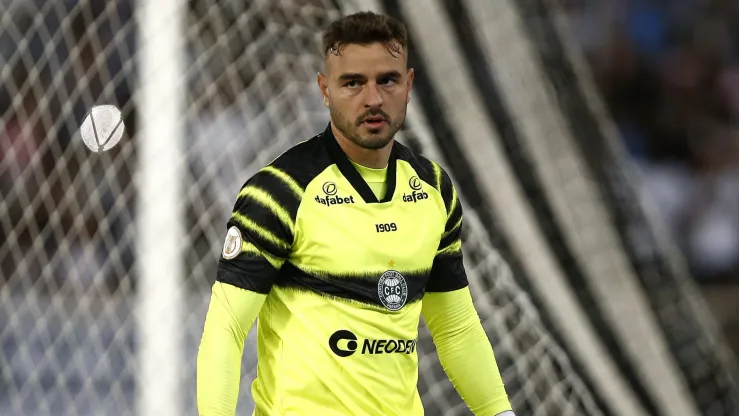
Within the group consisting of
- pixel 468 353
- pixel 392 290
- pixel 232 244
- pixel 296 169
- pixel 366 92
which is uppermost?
pixel 366 92

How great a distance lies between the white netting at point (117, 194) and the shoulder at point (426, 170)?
1066 millimetres

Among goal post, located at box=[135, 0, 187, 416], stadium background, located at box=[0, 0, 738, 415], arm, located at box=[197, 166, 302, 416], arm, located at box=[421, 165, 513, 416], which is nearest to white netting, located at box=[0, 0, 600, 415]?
stadium background, located at box=[0, 0, 738, 415]

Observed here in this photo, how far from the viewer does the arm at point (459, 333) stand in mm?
1919

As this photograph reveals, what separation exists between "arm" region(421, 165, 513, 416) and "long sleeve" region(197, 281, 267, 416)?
15.5 inches

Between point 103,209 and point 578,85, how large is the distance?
5.00ft

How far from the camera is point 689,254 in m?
4.36

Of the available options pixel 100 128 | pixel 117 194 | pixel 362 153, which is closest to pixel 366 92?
pixel 362 153

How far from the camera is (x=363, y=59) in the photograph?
5.60ft

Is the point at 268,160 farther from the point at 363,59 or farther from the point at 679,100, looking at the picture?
the point at 679,100

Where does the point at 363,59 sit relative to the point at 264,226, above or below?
above

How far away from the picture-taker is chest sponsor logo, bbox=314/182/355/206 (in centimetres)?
172

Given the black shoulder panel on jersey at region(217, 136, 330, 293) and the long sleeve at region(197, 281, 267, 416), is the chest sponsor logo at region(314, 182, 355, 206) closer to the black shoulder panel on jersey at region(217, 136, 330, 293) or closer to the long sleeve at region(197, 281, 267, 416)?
the black shoulder panel on jersey at region(217, 136, 330, 293)

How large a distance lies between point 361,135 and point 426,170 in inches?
8.6

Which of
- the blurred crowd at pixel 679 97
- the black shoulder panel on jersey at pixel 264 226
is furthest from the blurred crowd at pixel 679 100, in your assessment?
the black shoulder panel on jersey at pixel 264 226
